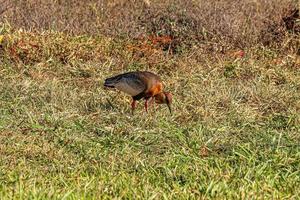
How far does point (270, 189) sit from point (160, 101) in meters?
2.60

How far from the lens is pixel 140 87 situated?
7219mm

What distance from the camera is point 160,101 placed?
7.27 m

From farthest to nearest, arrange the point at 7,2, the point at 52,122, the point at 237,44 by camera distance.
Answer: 1. the point at 7,2
2. the point at 237,44
3. the point at 52,122

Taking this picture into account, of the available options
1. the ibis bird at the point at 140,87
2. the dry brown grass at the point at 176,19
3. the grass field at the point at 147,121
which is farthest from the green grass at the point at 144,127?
the dry brown grass at the point at 176,19

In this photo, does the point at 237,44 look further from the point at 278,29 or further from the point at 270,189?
the point at 270,189

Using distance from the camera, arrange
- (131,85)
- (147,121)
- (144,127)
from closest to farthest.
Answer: (144,127) → (147,121) → (131,85)

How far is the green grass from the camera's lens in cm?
489

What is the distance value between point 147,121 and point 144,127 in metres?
0.15

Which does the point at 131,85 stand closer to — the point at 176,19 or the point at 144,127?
the point at 144,127

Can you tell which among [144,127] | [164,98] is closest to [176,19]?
[164,98]

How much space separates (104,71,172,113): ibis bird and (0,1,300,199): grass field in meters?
0.13

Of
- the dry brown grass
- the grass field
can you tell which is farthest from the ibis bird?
the dry brown grass

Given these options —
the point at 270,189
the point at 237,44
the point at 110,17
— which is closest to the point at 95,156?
the point at 270,189

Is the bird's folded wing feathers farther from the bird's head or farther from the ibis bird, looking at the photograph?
the bird's head
